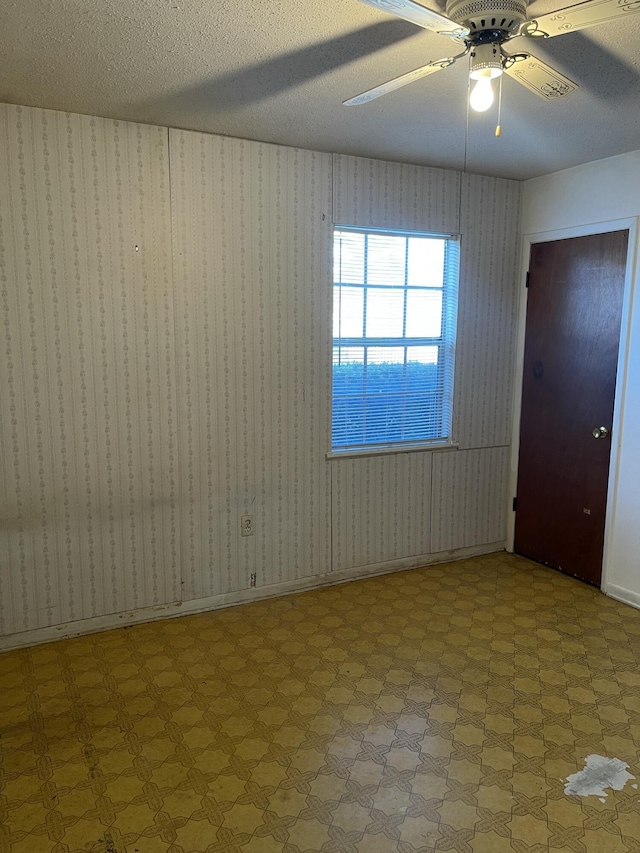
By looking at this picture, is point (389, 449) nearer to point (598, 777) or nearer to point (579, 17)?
point (598, 777)

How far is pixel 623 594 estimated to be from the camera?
356 centimetres

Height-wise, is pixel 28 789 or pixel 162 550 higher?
pixel 162 550

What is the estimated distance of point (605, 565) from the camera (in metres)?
3.66

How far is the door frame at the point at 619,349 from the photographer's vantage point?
11.3 feet

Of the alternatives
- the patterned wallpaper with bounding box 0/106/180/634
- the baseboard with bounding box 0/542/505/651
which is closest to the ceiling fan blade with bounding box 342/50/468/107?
the patterned wallpaper with bounding box 0/106/180/634

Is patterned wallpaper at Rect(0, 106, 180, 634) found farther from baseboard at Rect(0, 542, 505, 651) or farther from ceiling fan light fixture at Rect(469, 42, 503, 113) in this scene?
ceiling fan light fixture at Rect(469, 42, 503, 113)

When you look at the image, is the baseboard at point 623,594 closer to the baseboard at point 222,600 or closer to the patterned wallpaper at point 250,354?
the baseboard at point 222,600

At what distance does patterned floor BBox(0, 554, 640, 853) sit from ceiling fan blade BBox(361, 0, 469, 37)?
7.55ft

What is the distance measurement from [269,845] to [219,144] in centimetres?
303

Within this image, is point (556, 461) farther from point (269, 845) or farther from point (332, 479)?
point (269, 845)

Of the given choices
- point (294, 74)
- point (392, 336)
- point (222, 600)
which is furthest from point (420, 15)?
point (222, 600)

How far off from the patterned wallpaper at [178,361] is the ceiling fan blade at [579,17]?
73.9 inches

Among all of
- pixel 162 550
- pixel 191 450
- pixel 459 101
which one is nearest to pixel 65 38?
pixel 459 101

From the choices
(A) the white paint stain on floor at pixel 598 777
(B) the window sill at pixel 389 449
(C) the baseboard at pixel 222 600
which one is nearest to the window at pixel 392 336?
(B) the window sill at pixel 389 449
